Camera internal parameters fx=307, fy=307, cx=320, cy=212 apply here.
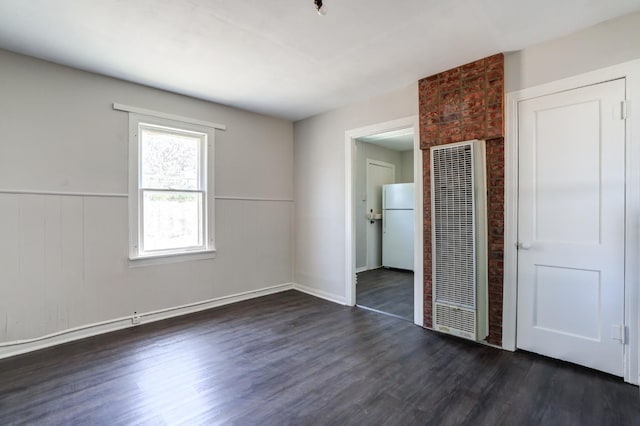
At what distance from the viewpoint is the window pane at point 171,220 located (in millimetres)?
3428

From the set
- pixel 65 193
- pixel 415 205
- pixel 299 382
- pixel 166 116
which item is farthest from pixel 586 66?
pixel 65 193

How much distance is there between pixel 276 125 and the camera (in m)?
4.62

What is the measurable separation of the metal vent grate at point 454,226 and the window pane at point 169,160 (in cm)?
280

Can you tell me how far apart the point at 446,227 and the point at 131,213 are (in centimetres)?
325

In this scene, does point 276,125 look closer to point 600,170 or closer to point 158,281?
point 158,281

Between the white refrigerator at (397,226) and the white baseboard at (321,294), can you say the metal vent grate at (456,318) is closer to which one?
the white baseboard at (321,294)

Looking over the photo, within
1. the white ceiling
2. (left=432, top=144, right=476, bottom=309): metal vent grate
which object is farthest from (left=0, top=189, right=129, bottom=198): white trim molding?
(left=432, top=144, right=476, bottom=309): metal vent grate

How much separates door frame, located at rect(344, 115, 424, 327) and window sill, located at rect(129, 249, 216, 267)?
177 centimetres

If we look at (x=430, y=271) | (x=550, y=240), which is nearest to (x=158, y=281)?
(x=430, y=271)

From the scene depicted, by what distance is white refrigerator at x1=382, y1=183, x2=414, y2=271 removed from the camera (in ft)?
19.8

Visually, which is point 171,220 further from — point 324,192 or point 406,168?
point 406,168

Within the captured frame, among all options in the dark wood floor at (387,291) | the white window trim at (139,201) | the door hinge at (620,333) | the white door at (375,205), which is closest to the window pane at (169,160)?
the white window trim at (139,201)

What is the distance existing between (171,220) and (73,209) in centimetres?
93

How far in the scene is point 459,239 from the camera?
9.39 feet
